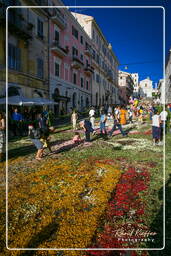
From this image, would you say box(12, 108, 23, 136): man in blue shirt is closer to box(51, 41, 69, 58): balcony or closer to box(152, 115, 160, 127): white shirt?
box(152, 115, 160, 127): white shirt

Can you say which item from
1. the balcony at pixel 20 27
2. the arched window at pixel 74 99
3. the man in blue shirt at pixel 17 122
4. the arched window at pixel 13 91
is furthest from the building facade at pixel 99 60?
the man in blue shirt at pixel 17 122

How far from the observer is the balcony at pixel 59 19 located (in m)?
24.7

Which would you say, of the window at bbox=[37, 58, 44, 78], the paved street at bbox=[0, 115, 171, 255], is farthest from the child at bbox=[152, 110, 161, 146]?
the window at bbox=[37, 58, 44, 78]

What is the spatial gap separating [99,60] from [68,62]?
16620 millimetres

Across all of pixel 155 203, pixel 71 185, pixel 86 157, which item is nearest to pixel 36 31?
pixel 86 157

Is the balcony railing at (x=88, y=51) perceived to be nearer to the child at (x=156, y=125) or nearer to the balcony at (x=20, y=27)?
the balcony at (x=20, y=27)

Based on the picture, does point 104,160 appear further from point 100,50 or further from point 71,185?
point 100,50

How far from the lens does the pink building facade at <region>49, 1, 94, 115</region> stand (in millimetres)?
25719

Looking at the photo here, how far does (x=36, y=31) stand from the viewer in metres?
22.2

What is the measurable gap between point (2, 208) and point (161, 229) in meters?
3.53

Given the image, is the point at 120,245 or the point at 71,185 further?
the point at 71,185

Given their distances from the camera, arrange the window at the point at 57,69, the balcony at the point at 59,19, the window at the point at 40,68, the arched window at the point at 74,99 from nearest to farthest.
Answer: the window at the point at 40,68 < the balcony at the point at 59,19 < the window at the point at 57,69 < the arched window at the point at 74,99

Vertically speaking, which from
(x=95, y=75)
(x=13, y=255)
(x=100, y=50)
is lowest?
(x=13, y=255)

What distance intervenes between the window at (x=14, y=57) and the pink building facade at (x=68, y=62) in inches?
245
